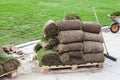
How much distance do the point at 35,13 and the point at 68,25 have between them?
22.6 feet

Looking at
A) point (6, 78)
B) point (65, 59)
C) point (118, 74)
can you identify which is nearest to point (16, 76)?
point (6, 78)

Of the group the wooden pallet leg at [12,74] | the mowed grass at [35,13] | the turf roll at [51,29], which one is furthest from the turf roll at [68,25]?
the mowed grass at [35,13]

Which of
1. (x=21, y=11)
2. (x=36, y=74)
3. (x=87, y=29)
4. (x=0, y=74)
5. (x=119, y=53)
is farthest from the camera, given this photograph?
(x=21, y=11)

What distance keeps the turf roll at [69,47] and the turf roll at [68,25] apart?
376mm

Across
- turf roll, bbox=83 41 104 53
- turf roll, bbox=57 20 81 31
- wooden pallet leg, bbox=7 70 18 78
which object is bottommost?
wooden pallet leg, bbox=7 70 18 78

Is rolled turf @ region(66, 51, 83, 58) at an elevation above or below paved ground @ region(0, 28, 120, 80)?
above

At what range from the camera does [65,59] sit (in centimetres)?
724

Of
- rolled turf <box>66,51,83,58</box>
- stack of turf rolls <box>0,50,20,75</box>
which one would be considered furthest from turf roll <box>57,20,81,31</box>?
stack of turf rolls <box>0,50,20,75</box>

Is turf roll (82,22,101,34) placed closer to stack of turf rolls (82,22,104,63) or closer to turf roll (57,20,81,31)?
stack of turf rolls (82,22,104,63)

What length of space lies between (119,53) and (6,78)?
347cm

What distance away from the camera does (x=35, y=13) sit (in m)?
14.1

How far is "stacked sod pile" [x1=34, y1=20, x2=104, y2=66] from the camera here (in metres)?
7.25

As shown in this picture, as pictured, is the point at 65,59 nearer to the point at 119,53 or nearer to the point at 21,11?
the point at 119,53

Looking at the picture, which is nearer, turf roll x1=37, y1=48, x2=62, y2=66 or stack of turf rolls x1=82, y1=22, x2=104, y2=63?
turf roll x1=37, y1=48, x2=62, y2=66
